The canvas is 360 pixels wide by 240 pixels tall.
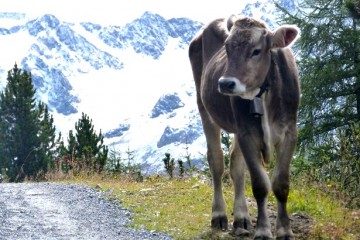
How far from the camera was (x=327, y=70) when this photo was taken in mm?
25641

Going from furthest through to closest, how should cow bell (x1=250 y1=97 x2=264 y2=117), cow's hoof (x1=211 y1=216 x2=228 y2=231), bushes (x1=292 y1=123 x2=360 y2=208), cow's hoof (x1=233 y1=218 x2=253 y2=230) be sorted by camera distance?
bushes (x1=292 y1=123 x2=360 y2=208) → cow's hoof (x1=211 y1=216 x2=228 y2=231) → cow's hoof (x1=233 y1=218 x2=253 y2=230) → cow bell (x1=250 y1=97 x2=264 y2=117)

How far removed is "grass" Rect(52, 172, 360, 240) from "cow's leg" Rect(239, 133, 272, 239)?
2.21ft

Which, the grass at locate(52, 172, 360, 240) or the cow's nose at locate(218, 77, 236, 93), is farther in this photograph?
the grass at locate(52, 172, 360, 240)

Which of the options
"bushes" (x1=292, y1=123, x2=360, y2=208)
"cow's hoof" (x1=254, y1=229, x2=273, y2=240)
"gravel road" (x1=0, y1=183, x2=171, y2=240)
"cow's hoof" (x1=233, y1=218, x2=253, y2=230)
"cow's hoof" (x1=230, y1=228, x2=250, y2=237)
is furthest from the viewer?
"bushes" (x1=292, y1=123, x2=360, y2=208)

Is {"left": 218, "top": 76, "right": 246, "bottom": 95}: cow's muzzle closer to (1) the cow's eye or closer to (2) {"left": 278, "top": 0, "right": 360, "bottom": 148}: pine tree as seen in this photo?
(1) the cow's eye

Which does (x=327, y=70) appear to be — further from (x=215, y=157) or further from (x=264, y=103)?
(x=264, y=103)

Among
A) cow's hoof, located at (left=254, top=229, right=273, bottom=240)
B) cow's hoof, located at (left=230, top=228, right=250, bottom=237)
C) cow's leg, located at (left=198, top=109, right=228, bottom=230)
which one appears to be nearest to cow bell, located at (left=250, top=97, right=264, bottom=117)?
cow's hoof, located at (left=254, top=229, right=273, bottom=240)

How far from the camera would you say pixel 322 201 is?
9.49 m

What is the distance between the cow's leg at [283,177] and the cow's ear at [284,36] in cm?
96

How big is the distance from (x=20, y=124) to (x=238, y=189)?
51919 millimetres

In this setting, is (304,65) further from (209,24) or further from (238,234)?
(238,234)

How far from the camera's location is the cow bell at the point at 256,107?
24.4 feet

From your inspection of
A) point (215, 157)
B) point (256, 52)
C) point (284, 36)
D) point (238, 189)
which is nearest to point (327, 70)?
point (215, 157)

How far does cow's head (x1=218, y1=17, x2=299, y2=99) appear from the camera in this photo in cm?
744
